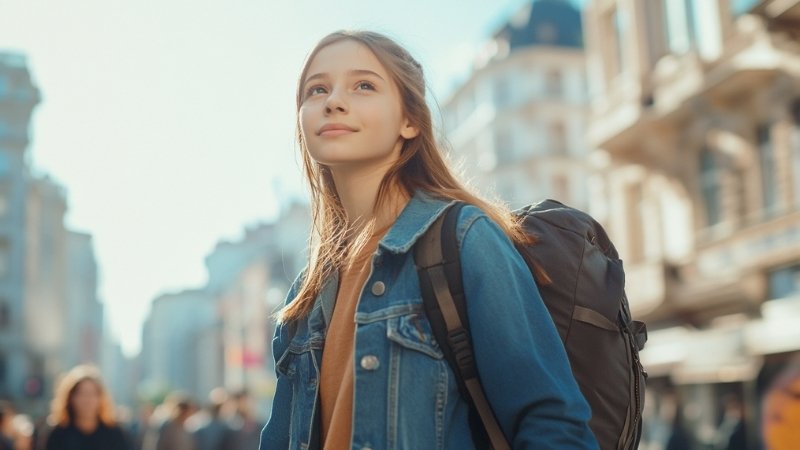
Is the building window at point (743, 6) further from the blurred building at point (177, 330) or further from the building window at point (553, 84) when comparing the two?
the blurred building at point (177, 330)

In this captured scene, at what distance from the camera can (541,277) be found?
7.73 feet

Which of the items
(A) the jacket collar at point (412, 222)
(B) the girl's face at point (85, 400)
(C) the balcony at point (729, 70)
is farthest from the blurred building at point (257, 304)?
(A) the jacket collar at point (412, 222)

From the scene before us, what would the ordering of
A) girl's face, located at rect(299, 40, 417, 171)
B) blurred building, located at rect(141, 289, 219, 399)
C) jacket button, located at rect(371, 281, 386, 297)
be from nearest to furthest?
jacket button, located at rect(371, 281, 386, 297), girl's face, located at rect(299, 40, 417, 171), blurred building, located at rect(141, 289, 219, 399)

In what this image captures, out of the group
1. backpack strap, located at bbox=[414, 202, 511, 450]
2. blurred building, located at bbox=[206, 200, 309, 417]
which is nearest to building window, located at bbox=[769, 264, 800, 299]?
backpack strap, located at bbox=[414, 202, 511, 450]

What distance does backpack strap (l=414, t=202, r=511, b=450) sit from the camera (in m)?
2.21

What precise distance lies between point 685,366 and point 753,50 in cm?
715

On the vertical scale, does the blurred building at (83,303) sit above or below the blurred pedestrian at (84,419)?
above

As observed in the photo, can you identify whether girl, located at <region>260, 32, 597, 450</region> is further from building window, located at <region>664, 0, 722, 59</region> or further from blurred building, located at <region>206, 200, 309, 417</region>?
blurred building, located at <region>206, 200, 309, 417</region>

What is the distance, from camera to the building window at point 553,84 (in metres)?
58.6

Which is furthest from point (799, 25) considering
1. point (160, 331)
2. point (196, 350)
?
point (160, 331)

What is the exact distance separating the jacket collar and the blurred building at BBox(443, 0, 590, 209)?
54.3m

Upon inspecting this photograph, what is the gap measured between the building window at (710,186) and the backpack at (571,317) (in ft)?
70.1

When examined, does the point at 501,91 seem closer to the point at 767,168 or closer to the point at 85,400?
the point at 767,168

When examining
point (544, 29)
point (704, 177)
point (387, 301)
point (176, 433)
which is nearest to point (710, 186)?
point (704, 177)
